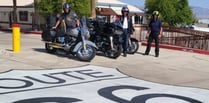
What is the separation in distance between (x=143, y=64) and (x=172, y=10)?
132 feet

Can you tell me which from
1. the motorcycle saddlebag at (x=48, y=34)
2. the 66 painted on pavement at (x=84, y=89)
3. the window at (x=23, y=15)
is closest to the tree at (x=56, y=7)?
the window at (x=23, y=15)

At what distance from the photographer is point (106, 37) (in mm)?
12312

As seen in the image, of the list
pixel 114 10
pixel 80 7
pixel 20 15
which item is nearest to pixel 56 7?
pixel 80 7

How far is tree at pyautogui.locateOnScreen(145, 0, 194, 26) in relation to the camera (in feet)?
166

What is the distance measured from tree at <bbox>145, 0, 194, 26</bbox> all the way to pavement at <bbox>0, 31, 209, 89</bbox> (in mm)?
37265

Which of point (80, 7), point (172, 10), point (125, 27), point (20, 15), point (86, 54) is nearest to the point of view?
point (86, 54)

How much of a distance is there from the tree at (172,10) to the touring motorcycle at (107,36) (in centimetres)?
3821

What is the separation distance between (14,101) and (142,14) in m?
49.0

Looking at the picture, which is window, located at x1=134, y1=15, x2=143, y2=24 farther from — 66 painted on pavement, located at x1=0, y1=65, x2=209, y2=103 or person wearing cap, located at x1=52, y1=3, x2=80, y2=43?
66 painted on pavement, located at x1=0, y1=65, x2=209, y2=103

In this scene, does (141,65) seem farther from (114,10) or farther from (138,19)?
(138,19)

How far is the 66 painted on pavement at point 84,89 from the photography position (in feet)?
23.1

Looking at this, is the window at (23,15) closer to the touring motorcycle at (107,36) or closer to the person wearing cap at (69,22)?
the touring motorcycle at (107,36)

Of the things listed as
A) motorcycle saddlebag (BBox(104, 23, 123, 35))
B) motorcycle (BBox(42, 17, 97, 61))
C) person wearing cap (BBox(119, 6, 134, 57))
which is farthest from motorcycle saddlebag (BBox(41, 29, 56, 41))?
person wearing cap (BBox(119, 6, 134, 57))

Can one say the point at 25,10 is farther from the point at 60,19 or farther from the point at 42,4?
the point at 60,19
